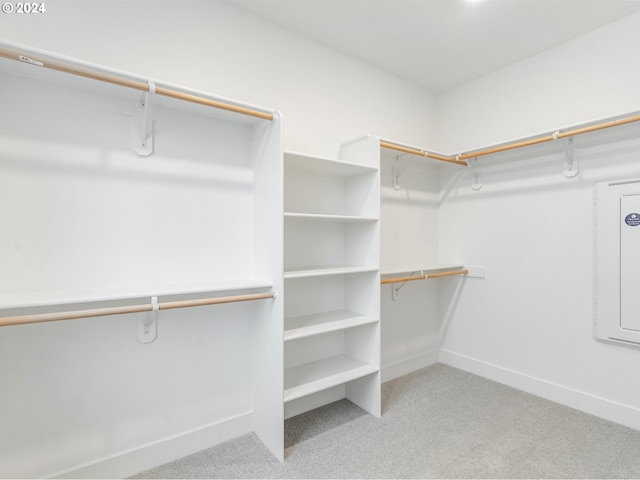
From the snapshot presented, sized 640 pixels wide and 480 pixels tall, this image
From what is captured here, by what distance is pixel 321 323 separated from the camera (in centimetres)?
205

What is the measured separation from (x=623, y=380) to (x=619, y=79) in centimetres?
193

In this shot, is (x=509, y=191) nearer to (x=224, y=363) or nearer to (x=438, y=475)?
(x=438, y=475)

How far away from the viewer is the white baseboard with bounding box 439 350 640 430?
2.10 m

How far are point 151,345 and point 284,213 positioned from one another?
994mm

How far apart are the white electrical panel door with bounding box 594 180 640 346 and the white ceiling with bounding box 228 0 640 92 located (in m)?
1.09

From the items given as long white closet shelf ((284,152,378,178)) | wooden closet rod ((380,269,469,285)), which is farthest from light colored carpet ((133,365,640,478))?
long white closet shelf ((284,152,378,178))

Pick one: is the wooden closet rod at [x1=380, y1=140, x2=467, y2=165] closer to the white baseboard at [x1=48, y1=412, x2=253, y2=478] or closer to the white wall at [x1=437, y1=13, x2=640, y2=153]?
the white wall at [x1=437, y1=13, x2=640, y2=153]

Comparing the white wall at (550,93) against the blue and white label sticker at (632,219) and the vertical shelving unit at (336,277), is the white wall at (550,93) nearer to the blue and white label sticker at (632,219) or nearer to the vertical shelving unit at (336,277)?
the blue and white label sticker at (632,219)

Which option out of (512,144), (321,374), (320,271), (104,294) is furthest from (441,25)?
(104,294)

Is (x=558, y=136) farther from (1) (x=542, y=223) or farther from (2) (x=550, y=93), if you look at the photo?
(1) (x=542, y=223)

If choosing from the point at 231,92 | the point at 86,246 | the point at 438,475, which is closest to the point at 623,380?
the point at 438,475

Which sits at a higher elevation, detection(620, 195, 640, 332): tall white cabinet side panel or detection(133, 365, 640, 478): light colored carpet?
detection(620, 195, 640, 332): tall white cabinet side panel

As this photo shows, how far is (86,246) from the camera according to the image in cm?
157

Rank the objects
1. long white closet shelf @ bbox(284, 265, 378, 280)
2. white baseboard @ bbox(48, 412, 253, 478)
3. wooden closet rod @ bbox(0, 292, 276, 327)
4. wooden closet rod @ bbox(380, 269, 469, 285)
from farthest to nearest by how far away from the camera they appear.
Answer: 1. wooden closet rod @ bbox(380, 269, 469, 285)
2. long white closet shelf @ bbox(284, 265, 378, 280)
3. white baseboard @ bbox(48, 412, 253, 478)
4. wooden closet rod @ bbox(0, 292, 276, 327)
